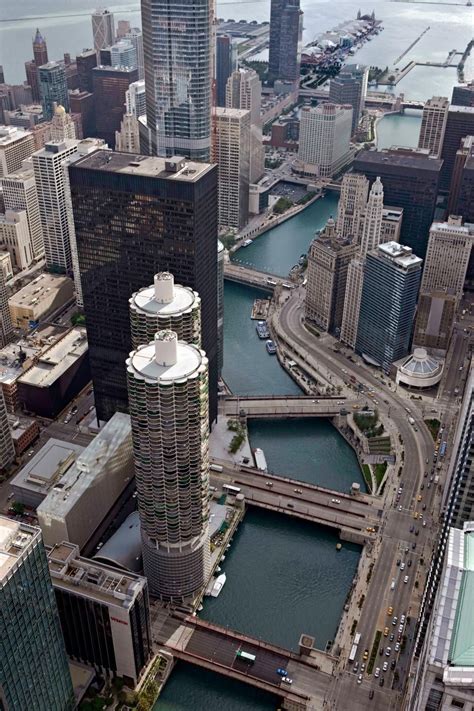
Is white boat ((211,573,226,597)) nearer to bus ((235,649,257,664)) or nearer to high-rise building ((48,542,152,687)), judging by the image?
bus ((235,649,257,664))

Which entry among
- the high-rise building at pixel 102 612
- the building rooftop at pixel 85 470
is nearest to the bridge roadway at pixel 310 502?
the building rooftop at pixel 85 470

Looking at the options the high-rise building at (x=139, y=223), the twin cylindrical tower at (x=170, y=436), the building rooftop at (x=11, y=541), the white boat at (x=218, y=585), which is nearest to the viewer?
the building rooftop at (x=11, y=541)

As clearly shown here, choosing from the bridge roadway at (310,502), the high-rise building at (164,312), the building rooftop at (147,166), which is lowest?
the bridge roadway at (310,502)


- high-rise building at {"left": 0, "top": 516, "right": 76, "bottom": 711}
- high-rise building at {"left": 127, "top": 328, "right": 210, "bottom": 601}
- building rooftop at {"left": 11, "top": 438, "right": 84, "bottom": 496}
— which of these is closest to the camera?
high-rise building at {"left": 0, "top": 516, "right": 76, "bottom": 711}

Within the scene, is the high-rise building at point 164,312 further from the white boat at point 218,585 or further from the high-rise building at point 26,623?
the high-rise building at point 26,623

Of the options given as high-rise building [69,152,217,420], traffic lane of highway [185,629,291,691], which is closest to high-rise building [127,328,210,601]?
traffic lane of highway [185,629,291,691]

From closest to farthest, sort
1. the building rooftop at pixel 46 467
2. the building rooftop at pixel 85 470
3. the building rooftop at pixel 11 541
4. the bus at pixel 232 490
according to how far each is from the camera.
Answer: the building rooftop at pixel 11 541 < the building rooftop at pixel 85 470 < the building rooftop at pixel 46 467 < the bus at pixel 232 490

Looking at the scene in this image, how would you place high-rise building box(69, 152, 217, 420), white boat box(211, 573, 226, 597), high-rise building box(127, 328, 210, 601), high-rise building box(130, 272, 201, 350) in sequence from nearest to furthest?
high-rise building box(127, 328, 210, 601), high-rise building box(130, 272, 201, 350), white boat box(211, 573, 226, 597), high-rise building box(69, 152, 217, 420)
